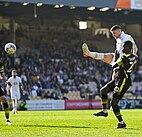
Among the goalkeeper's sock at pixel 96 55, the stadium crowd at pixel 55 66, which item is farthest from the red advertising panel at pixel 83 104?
the goalkeeper's sock at pixel 96 55

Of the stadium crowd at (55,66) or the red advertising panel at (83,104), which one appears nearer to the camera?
the red advertising panel at (83,104)

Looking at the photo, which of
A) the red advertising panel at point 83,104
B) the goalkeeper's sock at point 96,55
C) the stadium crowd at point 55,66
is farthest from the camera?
the stadium crowd at point 55,66

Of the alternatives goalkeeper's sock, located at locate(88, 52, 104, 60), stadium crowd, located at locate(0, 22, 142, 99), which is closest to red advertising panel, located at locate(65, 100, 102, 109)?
stadium crowd, located at locate(0, 22, 142, 99)

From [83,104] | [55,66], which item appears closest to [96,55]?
[83,104]

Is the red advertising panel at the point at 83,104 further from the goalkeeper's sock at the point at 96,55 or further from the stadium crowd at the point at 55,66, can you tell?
the goalkeeper's sock at the point at 96,55

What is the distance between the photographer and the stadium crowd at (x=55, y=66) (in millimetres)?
40875

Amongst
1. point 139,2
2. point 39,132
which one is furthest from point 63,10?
point 39,132

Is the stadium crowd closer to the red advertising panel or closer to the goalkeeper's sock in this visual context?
the red advertising panel

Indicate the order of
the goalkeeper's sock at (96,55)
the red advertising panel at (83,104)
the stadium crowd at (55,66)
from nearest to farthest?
the goalkeeper's sock at (96,55), the red advertising panel at (83,104), the stadium crowd at (55,66)

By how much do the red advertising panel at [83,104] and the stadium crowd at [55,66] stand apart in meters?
1.72

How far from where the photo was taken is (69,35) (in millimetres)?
51000

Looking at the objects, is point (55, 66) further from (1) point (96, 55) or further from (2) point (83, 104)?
(1) point (96, 55)

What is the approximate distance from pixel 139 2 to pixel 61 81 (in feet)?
32.9

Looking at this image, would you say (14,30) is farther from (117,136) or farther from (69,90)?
(117,136)
